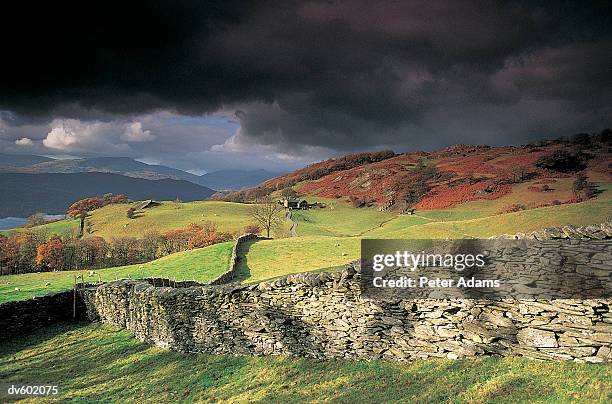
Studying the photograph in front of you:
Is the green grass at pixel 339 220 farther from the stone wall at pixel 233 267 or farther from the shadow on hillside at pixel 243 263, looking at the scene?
the shadow on hillside at pixel 243 263

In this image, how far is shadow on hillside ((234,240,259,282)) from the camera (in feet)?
102

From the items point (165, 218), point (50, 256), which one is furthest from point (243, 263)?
point (165, 218)

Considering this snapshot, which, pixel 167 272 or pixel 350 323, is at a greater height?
pixel 350 323

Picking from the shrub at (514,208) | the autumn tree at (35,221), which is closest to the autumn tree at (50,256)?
the autumn tree at (35,221)

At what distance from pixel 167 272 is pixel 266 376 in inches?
1040

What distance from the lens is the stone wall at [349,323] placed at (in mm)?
8195

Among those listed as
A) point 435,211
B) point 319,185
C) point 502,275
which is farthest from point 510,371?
point 319,185

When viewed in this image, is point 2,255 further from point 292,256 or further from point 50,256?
point 292,256

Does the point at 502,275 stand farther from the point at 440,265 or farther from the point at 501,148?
the point at 501,148

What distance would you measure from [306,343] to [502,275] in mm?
6293

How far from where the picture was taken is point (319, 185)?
120250 millimetres

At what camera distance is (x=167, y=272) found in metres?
35.0

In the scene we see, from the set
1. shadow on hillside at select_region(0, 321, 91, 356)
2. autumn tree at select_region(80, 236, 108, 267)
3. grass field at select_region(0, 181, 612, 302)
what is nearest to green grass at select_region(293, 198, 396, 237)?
grass field at select_region(0, 181, 612, 302)

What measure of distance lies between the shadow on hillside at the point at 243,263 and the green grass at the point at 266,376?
13.1 m
